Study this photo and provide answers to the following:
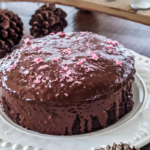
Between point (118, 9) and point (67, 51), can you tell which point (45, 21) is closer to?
point (118, 9)

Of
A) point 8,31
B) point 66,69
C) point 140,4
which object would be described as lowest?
point 8,31

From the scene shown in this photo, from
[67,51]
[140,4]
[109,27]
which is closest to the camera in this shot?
[67,51]

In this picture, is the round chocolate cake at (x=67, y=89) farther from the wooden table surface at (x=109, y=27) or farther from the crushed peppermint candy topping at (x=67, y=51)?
the wooden table surface at (x=109, y=27)

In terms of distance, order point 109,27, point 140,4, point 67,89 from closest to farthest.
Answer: point 67,89
point 140,4
point 109,27

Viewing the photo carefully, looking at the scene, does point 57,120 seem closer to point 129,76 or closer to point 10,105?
point 10,105

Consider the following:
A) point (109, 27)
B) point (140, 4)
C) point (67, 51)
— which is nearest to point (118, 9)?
point (140, 4)

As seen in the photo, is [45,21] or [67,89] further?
[45,21]

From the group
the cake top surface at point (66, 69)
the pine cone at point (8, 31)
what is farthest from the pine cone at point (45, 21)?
the cake top surface at point (66, 69)

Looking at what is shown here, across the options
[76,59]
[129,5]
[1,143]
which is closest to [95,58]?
[76,59]
